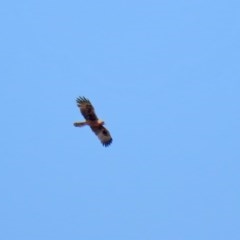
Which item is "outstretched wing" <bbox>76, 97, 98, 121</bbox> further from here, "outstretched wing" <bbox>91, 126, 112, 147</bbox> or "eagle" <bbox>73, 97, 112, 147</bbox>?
"outstretched wing" <bbox>91, 126, 112, 147</bbox>

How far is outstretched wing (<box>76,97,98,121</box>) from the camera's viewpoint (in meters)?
37.1

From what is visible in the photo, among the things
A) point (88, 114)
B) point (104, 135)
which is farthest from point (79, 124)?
point (104, 135)

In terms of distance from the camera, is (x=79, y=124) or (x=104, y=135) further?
(x=104, y=135)

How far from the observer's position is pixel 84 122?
37188 millimetres

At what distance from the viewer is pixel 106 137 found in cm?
3822

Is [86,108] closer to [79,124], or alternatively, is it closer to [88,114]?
[88,114]

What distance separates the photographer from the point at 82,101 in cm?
3719

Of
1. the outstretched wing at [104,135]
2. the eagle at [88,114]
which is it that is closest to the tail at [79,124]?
the eagle at [88,114]

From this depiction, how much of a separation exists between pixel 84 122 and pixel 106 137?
1571 mm

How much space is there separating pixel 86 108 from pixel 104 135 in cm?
183

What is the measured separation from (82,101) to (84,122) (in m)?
0.94

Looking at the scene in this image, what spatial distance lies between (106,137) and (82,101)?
2.19m

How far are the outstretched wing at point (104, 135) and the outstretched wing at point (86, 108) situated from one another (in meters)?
1.04

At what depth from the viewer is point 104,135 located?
3822 cm
